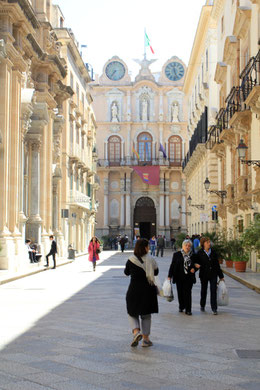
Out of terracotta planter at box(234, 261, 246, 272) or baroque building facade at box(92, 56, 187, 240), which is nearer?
terracotta planter at box(234, 261, 246, 272)

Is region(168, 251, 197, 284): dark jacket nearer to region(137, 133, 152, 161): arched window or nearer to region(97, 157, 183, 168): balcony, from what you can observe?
region(97, 157, 183, 168): balcony

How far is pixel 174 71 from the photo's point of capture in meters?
69.9

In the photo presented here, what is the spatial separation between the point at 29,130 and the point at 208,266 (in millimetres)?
18931

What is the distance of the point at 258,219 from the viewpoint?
61.9 ft

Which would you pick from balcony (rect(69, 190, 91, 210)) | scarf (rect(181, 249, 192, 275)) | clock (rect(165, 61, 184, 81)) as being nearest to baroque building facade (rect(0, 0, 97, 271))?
balcony (rect(69, 190, 91, 210))

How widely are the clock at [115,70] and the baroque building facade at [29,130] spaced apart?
3153 centimetres

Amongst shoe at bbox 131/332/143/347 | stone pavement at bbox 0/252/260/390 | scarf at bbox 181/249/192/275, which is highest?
scarf at bbox 181/249/192/275

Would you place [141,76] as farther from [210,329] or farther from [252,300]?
[210,329]

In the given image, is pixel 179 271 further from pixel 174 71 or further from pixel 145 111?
pixel 174 71

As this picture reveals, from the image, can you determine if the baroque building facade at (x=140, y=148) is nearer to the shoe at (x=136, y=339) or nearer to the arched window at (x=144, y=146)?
the arched window at (x=144, y=146)

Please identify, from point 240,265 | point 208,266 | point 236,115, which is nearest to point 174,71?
point 236,115

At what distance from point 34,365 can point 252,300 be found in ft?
28.1

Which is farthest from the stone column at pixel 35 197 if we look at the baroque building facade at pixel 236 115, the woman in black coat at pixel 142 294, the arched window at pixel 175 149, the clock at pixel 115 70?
the clock at pixel 115 70

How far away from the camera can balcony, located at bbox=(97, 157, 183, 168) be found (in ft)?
223
